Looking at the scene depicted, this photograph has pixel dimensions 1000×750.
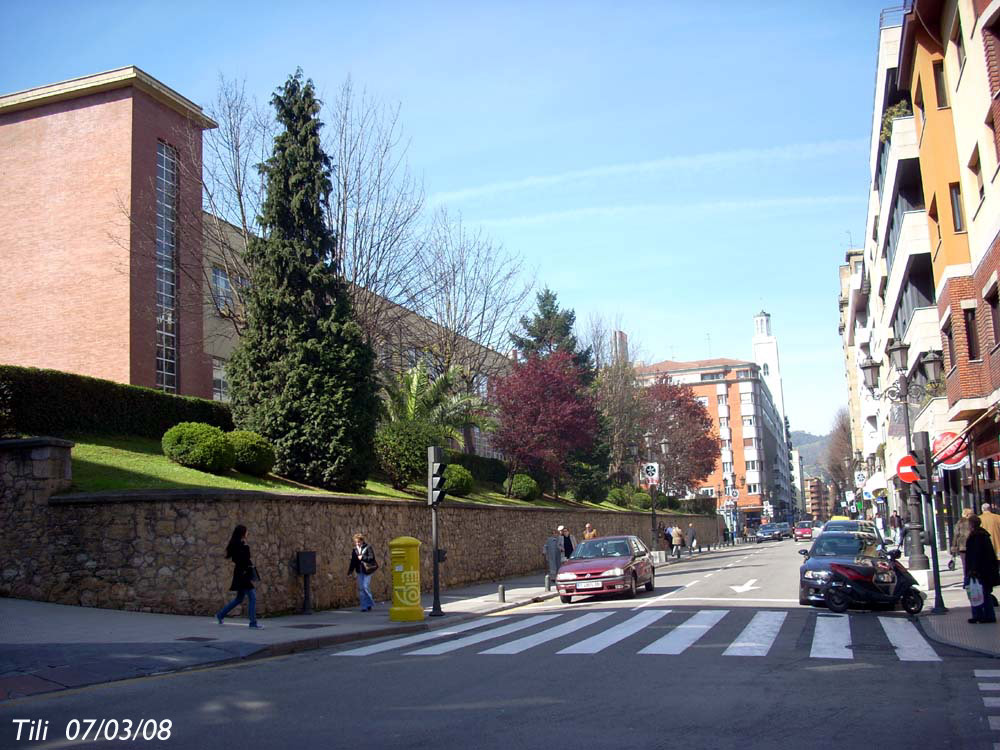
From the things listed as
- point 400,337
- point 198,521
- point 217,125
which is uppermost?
point 217,125

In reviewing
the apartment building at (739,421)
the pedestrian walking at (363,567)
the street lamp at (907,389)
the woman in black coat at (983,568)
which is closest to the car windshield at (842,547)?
the street lamp at (907,389)

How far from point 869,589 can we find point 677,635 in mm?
5053

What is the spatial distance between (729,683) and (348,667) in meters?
4.61

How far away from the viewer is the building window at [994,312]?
64.6ft

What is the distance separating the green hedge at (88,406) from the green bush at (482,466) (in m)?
12.8

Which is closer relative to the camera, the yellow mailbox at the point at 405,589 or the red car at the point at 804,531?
the yellow mailbox at the point at 405,589

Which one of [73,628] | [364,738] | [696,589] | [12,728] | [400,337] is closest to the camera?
[364,738]

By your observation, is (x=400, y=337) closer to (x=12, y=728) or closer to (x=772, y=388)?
(x=12, y=728)

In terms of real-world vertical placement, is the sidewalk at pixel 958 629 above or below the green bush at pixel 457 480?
below

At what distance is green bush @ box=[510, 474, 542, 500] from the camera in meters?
37.8

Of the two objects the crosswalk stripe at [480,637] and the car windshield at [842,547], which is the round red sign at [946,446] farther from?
the crosswalk stripe at [480,637]

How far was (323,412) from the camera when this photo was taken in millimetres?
22734

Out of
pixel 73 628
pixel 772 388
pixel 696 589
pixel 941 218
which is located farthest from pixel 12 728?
pixel 772 388

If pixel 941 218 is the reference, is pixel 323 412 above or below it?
below
